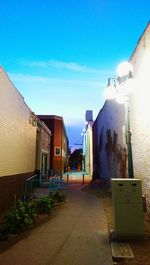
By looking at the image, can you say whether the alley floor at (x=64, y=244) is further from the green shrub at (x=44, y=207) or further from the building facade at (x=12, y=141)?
the building facade at (x=12, y=141)

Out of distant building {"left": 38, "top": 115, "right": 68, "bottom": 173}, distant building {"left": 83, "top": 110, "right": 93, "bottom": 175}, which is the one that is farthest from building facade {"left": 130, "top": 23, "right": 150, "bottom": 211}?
distant building {"left": 38, "top": 115, "right": 68, "bottom": 173}

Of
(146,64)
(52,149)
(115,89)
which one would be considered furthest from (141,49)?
(52,149)

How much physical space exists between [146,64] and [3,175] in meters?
5.99

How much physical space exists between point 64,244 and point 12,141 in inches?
193

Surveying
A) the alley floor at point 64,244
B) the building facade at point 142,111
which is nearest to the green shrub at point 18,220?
the alley floor at point 64,244

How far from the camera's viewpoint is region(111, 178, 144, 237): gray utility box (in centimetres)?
497

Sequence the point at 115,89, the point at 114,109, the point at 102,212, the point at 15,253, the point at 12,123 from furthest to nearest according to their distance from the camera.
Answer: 1. the point at 114,109
2. the point at 12,123
3. the point at 102,212
4. the point at 115,89
5. the point at 15,253

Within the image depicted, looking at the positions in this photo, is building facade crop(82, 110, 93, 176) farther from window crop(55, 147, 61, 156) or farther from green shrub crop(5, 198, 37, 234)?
green shrub crop(5, 198, 37, 234)

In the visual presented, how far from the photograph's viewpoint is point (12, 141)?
336 inches

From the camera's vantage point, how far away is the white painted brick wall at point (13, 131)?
7.42 metres

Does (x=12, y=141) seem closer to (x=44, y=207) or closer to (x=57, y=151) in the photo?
(x=44, y=207)

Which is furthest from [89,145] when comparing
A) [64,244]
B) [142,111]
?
[64,244]

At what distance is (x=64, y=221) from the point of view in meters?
6.64

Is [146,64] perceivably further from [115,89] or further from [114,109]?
[114,109]
